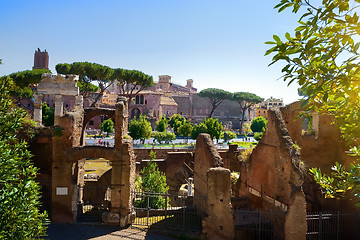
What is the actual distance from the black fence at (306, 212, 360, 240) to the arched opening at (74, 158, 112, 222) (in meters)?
7.37

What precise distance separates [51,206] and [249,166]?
7.34m

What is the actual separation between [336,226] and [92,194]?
996cm

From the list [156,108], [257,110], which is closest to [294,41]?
[156,108]

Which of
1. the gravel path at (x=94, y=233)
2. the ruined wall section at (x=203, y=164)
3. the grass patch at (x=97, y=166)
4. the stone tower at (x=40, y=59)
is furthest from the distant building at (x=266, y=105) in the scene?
the gravel path at (x=94, y=233)

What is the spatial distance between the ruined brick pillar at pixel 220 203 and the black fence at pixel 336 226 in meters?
2.60

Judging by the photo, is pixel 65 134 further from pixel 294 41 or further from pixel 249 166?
pixel 294 41

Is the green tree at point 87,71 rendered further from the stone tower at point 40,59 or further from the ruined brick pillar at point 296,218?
the stone tower at point 40,59

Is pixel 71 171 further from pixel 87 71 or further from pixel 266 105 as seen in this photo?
pixel 266 105

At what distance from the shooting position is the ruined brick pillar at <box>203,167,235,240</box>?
32.5 ft

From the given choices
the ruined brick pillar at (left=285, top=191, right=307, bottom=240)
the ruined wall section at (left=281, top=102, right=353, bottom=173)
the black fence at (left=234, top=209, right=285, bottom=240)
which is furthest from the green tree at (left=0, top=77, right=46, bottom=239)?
the ruined wall section at (left=281, top=102, right=353, bottom=173)

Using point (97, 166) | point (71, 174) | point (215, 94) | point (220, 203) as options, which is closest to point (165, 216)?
point (220, 203)

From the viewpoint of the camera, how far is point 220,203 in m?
9.95

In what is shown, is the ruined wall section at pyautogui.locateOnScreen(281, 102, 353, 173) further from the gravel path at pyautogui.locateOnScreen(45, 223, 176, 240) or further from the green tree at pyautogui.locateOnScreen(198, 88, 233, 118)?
the green tree at pyautogui.locateOnScreen(198, 88, 233, 118)

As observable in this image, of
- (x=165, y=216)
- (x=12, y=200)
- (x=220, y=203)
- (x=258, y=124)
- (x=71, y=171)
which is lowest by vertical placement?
(x=165, y=216)
